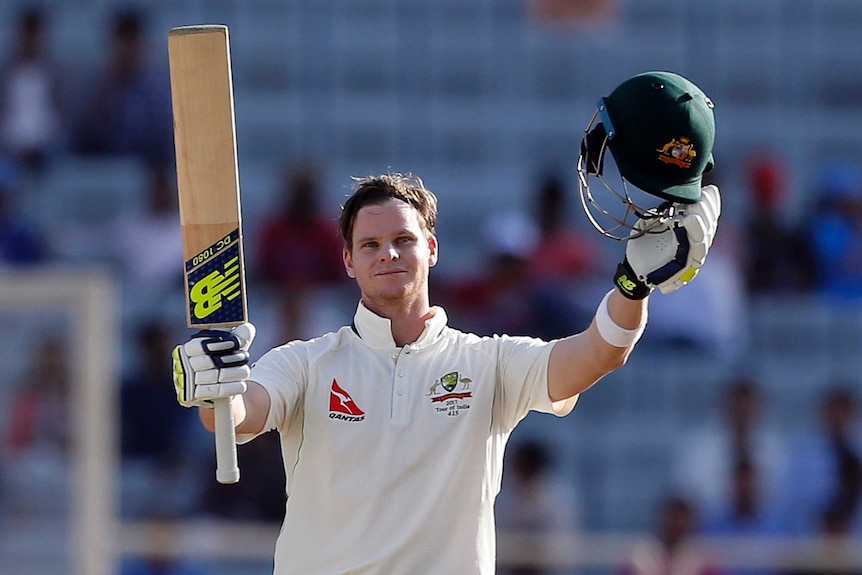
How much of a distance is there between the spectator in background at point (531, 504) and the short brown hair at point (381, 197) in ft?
10.9

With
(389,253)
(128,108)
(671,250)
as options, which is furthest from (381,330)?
(128,108)

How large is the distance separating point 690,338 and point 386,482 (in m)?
4.68

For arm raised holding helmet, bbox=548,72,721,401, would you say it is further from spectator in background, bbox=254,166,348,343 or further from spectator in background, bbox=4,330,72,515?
spectator in background, bbox=254,166,348,343

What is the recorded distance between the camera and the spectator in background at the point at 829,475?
7027 mm

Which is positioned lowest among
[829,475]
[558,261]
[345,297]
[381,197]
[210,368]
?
[829,475]

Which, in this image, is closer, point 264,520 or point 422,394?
point 422,394

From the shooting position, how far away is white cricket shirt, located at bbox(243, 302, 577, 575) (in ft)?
10.3

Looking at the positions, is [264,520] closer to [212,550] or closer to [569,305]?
[212,550]

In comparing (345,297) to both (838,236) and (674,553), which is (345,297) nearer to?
(674,553)

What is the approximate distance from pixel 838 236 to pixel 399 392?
5.12 m

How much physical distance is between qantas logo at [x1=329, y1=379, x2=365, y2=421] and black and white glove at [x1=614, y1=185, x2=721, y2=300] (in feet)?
1.86

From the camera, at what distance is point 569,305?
705 centimetres

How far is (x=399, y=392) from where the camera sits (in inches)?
126


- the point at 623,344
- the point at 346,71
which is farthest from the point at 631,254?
the point at 346,71
